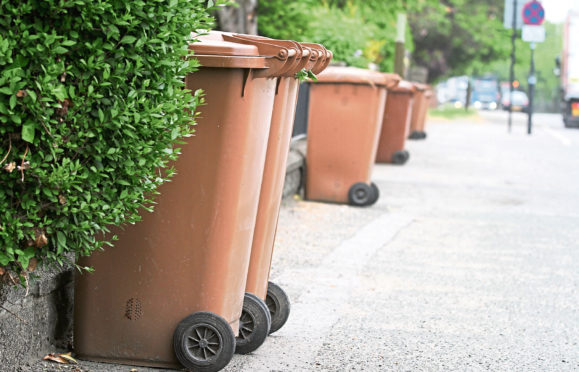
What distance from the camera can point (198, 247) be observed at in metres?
3.89

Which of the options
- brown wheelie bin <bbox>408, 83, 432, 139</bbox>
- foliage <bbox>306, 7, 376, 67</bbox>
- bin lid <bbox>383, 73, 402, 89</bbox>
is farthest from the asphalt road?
brown wheelie bin <bbox>408, 83, 432, 139</bbox>

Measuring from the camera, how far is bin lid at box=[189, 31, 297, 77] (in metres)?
3.74

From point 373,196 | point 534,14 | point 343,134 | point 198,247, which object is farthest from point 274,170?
point 534,14

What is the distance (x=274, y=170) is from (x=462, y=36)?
38841 millimetres

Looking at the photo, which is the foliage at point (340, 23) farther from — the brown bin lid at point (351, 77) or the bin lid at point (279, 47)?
the bin lid at point (279, 47)

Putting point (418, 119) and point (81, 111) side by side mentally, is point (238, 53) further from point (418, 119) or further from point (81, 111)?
point (418, 119)

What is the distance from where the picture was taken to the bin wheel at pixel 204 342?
392 cm

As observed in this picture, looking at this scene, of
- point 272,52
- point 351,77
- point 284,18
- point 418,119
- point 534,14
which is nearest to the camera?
point 272,52

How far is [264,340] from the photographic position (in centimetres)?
439

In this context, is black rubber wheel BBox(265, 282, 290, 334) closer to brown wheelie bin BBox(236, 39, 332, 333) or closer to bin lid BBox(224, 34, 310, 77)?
brown wheelie bin BBox(236, 39, 332, 333)

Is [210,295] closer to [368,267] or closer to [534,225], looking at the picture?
[368,267]

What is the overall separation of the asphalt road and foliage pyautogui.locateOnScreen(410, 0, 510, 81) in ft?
96.1

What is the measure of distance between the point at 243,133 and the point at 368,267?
120 inches

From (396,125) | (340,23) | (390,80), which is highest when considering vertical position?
(340,23)
